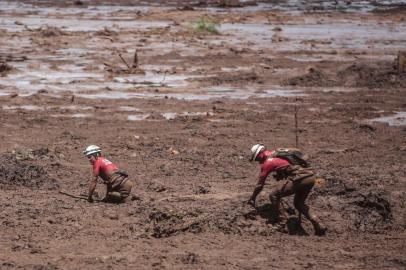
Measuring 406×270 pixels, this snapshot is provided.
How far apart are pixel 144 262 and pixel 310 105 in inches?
495

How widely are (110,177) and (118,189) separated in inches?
9.2

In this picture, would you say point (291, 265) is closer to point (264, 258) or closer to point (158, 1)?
point (264, 258)

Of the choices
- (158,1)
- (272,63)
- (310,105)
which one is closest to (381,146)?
(310,105)

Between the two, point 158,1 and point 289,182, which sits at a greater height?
point 289,182

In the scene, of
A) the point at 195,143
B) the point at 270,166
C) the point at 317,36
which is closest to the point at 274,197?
the point at 270,166

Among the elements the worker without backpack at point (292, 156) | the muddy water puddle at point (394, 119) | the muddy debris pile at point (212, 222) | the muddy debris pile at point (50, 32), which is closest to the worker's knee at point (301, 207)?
the muddy debris pile at point (212, 222)

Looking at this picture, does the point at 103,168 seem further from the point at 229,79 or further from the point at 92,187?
the point at 229,79

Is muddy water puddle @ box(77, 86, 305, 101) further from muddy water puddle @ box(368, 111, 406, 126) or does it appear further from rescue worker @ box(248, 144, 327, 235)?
rescue worker @ box(248, 144, 327, 235)

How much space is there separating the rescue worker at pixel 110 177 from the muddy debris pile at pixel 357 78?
13462 mm

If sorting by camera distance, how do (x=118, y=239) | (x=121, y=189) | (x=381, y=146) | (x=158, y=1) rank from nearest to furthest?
(x=118, y=239) → (x=121, y=189) → (x=381, y=146) → (x=158, y=1)

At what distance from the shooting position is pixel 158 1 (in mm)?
65812

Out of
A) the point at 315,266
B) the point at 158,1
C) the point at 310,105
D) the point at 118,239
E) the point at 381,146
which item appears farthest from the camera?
the point at 158,1

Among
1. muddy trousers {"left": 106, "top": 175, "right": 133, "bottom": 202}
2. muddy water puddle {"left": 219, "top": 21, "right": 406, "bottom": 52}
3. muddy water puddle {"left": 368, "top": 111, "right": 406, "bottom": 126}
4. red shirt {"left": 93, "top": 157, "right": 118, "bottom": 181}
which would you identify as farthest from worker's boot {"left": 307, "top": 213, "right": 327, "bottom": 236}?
muddy water puddle {"left": 219, "top": 21, "right": 406, "bottom": 52}

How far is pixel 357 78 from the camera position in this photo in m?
25.5
